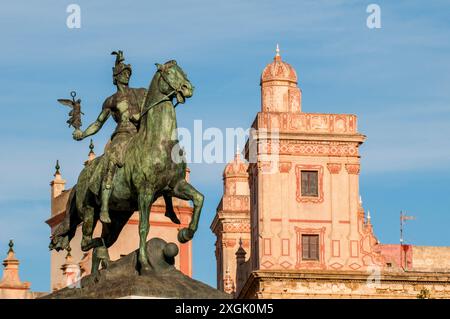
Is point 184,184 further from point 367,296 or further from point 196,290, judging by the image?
point 367,296

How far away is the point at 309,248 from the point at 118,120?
5467cm

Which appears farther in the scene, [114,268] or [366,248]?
[366,248]

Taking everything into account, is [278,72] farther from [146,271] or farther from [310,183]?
[146,271]

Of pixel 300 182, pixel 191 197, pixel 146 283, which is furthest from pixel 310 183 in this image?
pixel 146 283

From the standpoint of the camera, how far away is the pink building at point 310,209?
91.6m

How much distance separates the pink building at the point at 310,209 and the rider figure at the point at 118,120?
172ft

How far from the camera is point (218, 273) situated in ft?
350

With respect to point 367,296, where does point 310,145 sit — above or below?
above

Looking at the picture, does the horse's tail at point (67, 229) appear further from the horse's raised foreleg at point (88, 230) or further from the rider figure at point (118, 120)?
the rider figure at point (118, 120)

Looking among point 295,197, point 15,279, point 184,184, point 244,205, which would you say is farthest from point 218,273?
point 184,184

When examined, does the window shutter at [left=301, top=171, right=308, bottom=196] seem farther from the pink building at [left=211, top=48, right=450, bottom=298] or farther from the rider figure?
the rider figure

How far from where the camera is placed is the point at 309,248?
304 ft
